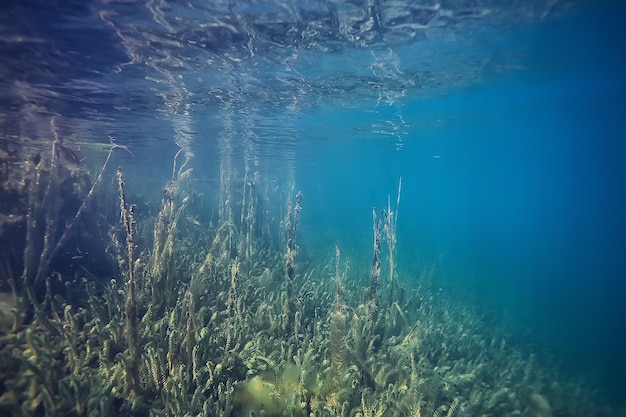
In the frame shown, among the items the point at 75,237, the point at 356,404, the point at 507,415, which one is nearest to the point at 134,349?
the point at 356,404

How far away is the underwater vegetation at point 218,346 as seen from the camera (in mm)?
4857

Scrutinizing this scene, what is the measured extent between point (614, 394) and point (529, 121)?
2412 centimetres

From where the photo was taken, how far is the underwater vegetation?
486 cm

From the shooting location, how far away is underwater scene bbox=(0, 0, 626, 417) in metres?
5.34

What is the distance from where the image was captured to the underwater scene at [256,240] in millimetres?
5344

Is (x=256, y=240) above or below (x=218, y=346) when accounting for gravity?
below

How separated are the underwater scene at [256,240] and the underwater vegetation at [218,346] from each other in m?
0.05

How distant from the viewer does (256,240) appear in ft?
49.6

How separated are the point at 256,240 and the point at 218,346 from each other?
30.0 ft

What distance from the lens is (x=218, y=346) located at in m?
6.09

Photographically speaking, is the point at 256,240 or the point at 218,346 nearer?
→ the point at 218,346

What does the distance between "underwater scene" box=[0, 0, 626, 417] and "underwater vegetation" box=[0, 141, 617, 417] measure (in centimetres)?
5

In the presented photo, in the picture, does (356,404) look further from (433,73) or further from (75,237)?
(433,73)

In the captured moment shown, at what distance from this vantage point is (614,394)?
1020 cm
